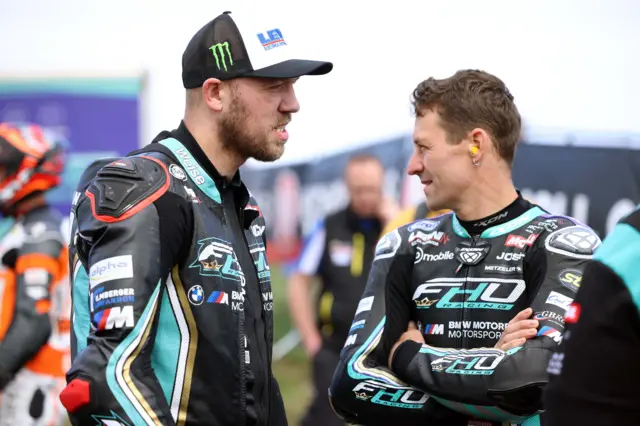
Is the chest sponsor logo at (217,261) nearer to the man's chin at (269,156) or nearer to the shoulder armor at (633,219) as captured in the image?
the man's chin at (269,156)

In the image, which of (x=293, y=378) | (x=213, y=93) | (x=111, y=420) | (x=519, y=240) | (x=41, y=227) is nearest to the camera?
(x=111, y=420)

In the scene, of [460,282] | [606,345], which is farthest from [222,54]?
[606,345]

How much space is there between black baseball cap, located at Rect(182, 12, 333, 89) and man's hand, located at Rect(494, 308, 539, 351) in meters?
1.07

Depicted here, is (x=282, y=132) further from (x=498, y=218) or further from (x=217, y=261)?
(x=498, y=218)

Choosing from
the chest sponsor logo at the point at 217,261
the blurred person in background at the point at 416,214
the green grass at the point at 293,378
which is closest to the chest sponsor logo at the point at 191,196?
the chest sponsor logo at the point at 217,261

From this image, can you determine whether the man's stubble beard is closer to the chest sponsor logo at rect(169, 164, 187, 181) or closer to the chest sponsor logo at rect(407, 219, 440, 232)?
the chest sponsor logo at rect(169, 164, 187, 181)

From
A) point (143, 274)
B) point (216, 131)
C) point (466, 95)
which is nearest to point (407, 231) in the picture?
point (466, 95)

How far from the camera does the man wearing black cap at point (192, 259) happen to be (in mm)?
2639

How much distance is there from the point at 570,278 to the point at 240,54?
4.37 ft

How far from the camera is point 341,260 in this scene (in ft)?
24.7

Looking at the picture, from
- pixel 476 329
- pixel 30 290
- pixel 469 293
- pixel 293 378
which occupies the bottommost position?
pixel 293 378

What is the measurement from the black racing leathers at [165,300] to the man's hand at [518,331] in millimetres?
797

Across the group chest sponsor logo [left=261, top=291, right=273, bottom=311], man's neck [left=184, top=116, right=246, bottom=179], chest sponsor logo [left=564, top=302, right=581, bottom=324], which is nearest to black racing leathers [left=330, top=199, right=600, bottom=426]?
chest sponsor logo [left=261, top=291, right=273, bottom=311]

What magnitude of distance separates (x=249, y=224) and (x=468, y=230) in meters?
0.79
